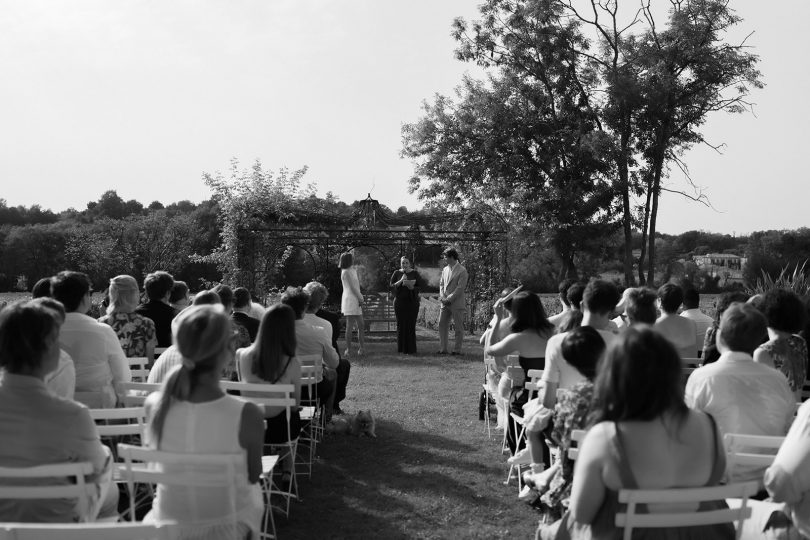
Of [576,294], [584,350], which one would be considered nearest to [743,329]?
[584,350]

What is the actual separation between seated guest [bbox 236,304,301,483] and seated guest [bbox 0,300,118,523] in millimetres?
1947

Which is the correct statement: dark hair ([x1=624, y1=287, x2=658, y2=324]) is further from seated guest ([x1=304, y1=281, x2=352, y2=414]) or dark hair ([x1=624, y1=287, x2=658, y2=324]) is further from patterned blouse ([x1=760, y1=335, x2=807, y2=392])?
seated guest ([x1=304, y1=281, x2=352, y2=414])

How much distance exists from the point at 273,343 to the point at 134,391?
3.02ft

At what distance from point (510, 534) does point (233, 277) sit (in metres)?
12.6

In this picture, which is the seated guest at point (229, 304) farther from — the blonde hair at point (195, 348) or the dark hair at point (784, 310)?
the dark hair at point (784, 310)

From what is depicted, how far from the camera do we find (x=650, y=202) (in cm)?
2723

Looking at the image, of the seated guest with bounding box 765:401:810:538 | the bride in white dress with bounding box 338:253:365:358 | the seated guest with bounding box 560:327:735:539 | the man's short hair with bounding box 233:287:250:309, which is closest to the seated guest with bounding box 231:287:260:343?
the man's short hair with bounding box 233:287:250:309

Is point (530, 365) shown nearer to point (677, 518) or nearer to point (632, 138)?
point (677, 518)

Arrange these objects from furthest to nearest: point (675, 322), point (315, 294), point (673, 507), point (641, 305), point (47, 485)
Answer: point (315, 294)
point (675, 322)
point (641, 305)
point (47, 485)
point (673, 507)

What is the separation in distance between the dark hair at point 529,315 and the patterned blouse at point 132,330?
297 centimetres

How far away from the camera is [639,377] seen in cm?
242

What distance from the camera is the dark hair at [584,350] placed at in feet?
11.8

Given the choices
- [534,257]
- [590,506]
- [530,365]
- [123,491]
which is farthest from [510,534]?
[534,257]

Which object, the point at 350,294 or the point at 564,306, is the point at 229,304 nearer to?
the point at 564,306
